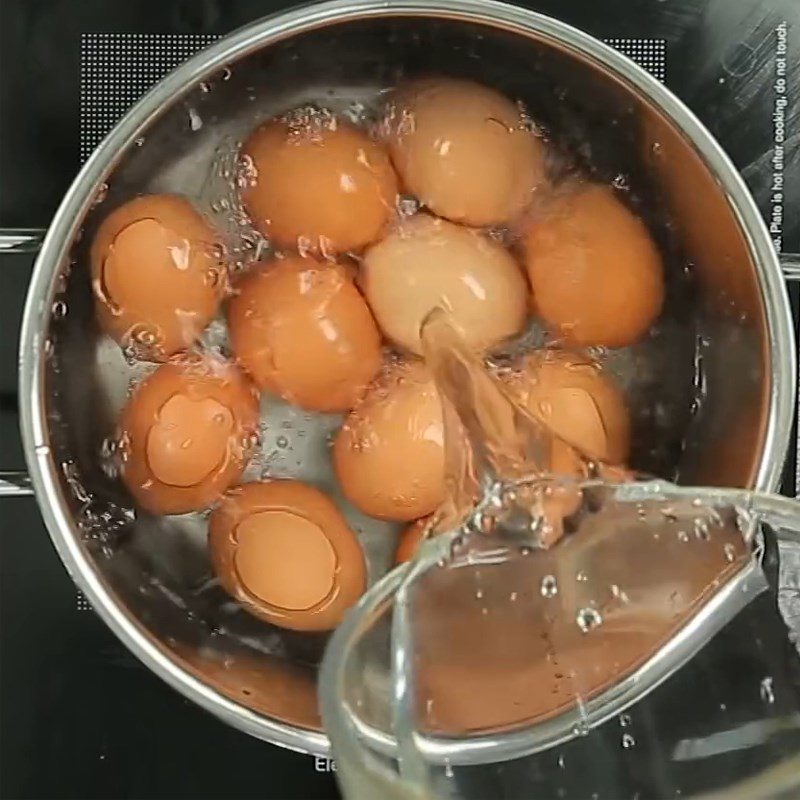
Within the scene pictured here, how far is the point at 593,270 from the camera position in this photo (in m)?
0.70

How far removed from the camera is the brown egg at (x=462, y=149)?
69 centimetres

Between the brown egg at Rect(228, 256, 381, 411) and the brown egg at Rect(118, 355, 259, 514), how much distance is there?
0.02 meters

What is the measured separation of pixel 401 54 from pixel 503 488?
0.24 meters

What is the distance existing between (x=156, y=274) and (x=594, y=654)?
283 mm

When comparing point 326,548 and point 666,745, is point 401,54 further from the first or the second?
point 666,745

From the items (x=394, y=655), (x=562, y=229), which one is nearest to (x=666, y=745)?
(x=394, y=655)

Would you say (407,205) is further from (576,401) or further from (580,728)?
(580,728)

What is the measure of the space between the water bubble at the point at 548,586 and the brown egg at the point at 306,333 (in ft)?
0.49

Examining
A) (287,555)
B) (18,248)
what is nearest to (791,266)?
(287,555)

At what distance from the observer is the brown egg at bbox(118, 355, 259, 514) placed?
2.23ft

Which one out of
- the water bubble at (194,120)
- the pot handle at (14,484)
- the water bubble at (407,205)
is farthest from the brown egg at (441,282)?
the pot handle at (14,484)

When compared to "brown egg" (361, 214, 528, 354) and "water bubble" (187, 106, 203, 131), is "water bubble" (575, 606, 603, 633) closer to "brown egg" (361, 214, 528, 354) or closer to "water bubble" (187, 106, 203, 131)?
"brown egg" (361, 214, 528, 354)

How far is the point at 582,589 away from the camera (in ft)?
2.05

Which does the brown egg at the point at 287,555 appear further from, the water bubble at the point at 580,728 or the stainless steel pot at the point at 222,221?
the water bubble at the point at 580,728
